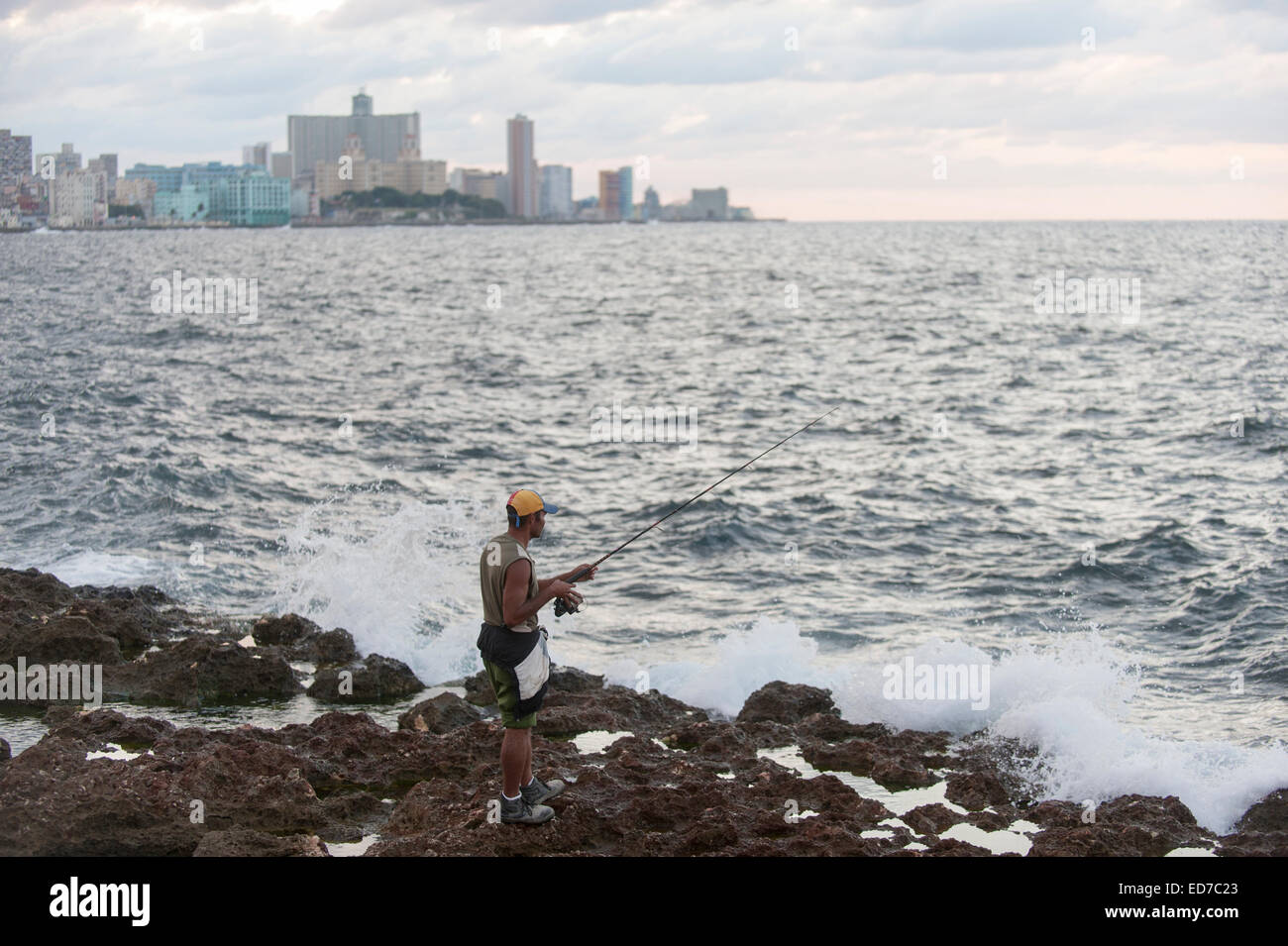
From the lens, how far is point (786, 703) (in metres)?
10.6

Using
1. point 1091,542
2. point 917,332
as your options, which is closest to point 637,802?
point 1091,542

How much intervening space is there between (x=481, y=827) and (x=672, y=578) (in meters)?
9.46

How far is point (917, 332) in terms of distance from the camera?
43.7m

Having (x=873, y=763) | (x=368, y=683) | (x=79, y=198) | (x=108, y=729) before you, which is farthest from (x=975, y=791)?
(x=79, y=198)

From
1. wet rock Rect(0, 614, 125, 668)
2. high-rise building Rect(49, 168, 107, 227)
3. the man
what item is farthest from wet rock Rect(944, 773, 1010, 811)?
high-rise building Rect(49, 168, 107, 227)

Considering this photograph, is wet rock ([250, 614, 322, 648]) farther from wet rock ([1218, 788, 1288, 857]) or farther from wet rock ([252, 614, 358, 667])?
wet rock ([1218, 788, 1288, 857])

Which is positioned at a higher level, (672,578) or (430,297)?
(430,297)

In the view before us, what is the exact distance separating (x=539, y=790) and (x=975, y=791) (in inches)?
126

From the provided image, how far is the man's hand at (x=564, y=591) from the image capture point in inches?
260

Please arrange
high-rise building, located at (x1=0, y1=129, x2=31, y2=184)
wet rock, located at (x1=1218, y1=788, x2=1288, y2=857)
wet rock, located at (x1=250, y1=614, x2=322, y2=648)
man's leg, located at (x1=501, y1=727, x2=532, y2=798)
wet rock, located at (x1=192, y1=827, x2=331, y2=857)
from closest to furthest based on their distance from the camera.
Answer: wet rock, located at (x1=192, y1=827, x2=331, y2=857) → man's leg, located at (x1=501, y1=727, x2=532, y2=798) → wet rock, located at (x1=1218, y1=788, x2=1288, y2=857) → wet rock, located at (x1=250, y1=614, x2=322, y2=648) → high-rise building, located at (x1=0, y1=129, x2=31, y2=184)

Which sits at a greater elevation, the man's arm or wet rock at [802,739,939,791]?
the man's arm

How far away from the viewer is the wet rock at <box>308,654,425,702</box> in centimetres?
1091

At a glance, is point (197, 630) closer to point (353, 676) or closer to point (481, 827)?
point (353, 676)

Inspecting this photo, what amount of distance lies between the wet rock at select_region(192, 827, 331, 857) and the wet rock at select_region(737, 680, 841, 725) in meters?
4.55
